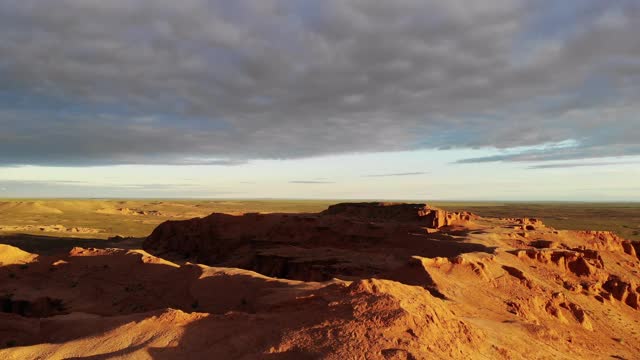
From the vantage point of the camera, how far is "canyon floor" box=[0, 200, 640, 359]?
11.5 metres

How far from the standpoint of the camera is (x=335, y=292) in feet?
45.5

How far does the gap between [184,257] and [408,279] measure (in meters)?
29.1

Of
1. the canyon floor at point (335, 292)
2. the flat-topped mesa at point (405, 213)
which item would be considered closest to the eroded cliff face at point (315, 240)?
the flat-topped mesa at point (405, 213)

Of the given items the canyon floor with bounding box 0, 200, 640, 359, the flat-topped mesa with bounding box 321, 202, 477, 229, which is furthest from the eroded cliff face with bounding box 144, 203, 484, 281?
the canyon floor with bounding box 0, 200, 640, 359

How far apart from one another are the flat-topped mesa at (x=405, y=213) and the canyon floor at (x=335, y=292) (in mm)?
143

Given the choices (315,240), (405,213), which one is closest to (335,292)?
(315,240)

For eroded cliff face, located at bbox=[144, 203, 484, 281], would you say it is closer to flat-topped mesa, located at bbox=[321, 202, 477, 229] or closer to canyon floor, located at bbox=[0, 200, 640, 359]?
flat-topped mesa, located at bbox=[321, 202, 477, 229]

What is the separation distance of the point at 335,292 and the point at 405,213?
1184 inches

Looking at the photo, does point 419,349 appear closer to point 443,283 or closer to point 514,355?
point 514,355

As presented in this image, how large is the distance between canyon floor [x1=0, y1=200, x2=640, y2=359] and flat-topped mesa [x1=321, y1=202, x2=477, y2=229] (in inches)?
5.6

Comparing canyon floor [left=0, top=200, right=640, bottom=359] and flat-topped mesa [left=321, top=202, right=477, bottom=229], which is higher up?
flat-topped mesa [left=321, top=202, right=477, bottom=229]

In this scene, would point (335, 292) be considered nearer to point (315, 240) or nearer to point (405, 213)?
point (315, 240)

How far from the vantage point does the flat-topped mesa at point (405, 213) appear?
39.7 meters

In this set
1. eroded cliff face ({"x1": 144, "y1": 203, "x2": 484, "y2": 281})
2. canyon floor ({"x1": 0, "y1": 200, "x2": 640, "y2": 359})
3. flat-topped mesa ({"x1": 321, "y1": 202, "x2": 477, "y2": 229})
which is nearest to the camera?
canyon floor ({"x1": 0, "y1": 200, "x2": 640, "y2": 359})
